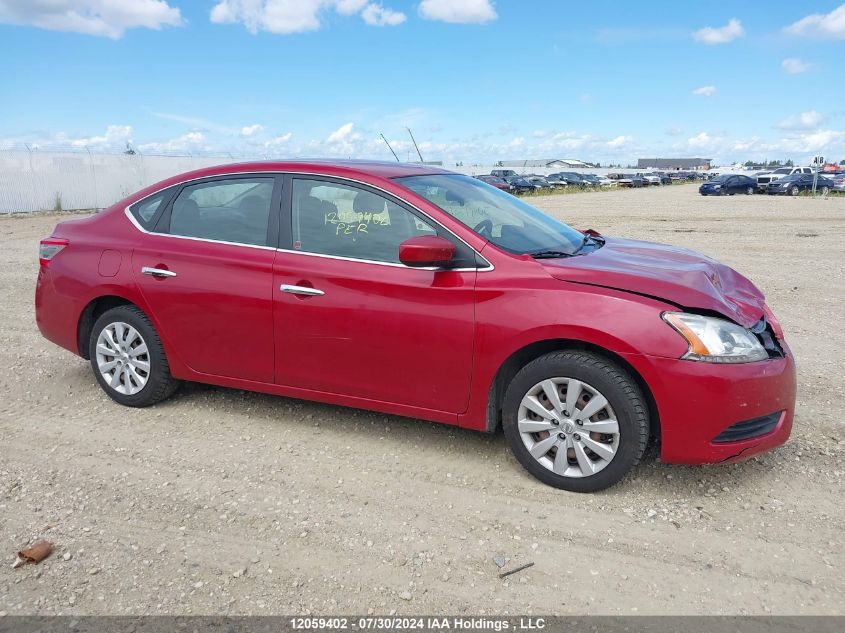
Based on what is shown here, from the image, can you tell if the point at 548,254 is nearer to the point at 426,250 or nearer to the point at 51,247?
the point at 426,250

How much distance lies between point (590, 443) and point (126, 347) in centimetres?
316

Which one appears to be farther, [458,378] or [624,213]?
[624,213]

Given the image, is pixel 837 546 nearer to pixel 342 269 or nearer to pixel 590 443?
pixel 590 443

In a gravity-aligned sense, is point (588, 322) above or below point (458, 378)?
above

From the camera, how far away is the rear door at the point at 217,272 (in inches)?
170

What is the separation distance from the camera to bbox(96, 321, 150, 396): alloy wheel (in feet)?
15.7

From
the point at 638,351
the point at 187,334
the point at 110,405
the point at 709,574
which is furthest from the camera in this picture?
the point at 110,405

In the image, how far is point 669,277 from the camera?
12.1ft

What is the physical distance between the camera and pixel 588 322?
3463 mm

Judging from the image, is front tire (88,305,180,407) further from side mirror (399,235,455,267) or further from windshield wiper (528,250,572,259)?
windshield wiper (528,250,572,259)

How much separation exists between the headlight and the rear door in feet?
7.60

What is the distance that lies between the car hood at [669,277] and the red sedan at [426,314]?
0.02 metres

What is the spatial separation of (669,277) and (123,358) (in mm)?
3569

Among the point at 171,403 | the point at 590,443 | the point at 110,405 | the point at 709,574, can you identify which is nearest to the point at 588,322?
the point at 590,443
